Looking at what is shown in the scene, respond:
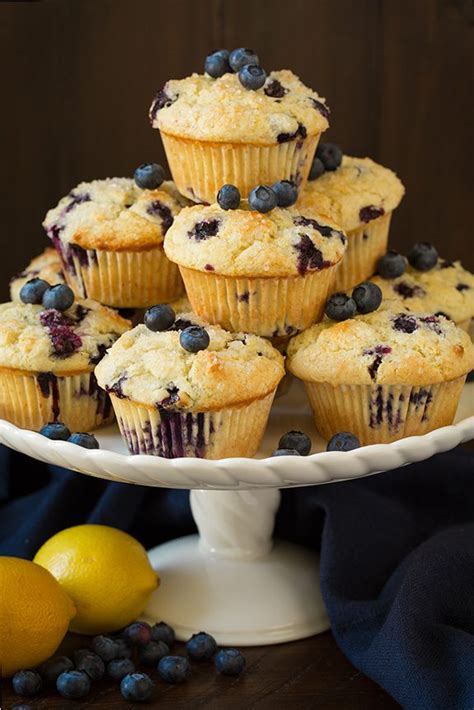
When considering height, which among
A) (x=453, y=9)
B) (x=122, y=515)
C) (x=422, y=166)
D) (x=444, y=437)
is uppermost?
(x=453, y=9)

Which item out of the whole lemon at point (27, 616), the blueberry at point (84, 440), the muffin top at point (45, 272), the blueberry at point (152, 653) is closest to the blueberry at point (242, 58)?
the muffin top at point (45, 272)

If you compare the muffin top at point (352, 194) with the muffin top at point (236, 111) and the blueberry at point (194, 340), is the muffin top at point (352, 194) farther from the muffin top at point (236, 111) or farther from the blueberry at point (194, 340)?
the blueberry at point (194, 340)

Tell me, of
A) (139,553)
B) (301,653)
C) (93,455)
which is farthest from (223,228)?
(301,653)

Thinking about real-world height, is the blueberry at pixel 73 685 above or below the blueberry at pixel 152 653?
above

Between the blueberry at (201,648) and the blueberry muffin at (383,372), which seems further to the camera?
the blueberry at (201,648)

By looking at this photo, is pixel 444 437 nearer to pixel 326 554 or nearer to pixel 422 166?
pixel 326 554

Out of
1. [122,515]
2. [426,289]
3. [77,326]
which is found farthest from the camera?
[122,515]

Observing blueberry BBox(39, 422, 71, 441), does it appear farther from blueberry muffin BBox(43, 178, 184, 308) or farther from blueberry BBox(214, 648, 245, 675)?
blueberry BBox(214, 648, 245, 675)
